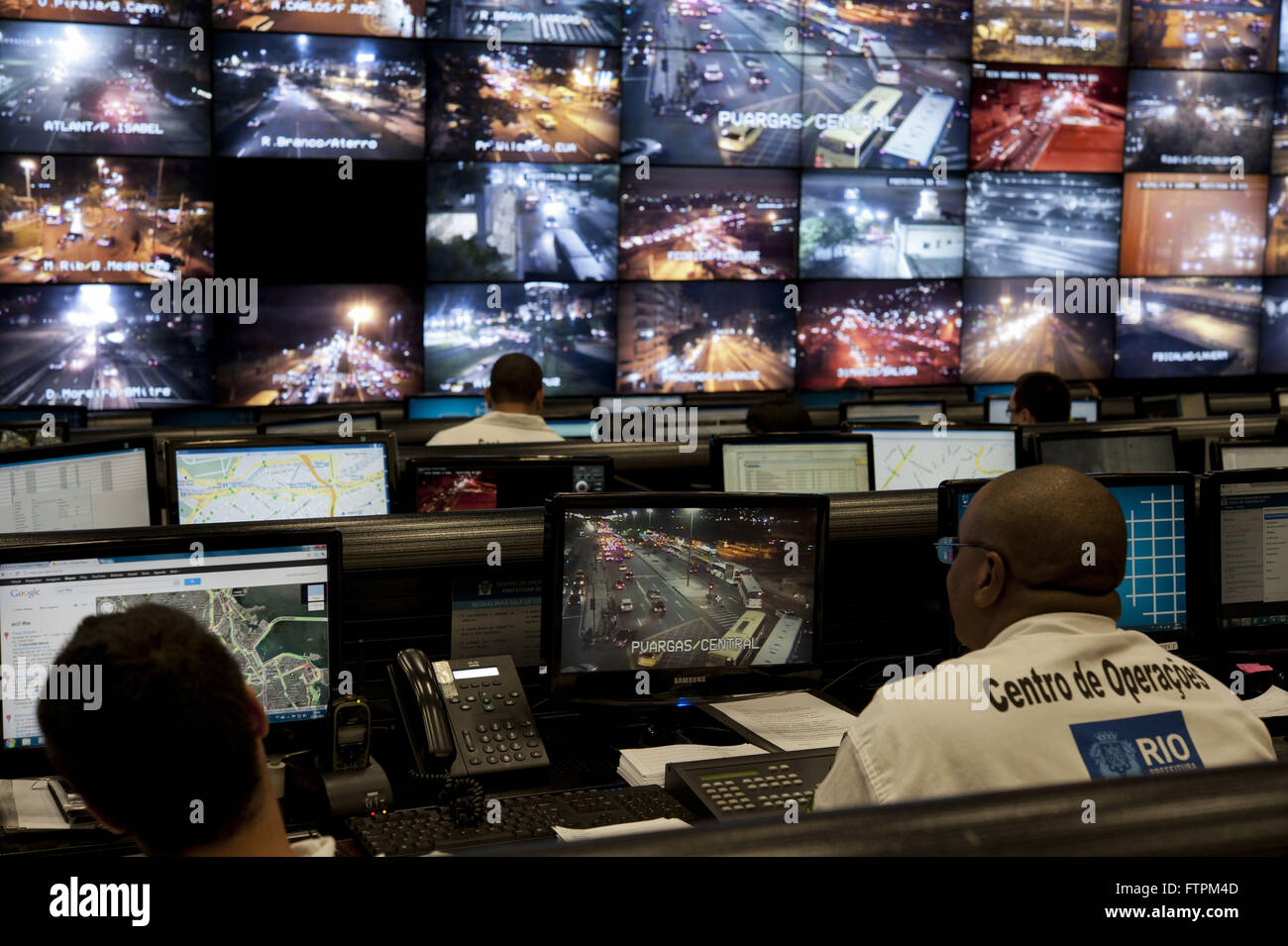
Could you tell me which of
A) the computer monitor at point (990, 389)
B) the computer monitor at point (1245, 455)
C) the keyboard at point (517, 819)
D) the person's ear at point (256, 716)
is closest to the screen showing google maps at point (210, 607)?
the keyboard at point (517, 819)

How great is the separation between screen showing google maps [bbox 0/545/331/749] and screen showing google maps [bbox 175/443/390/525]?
3.67 ft

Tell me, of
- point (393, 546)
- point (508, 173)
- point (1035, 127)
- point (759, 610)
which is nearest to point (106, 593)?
point (393, 546)

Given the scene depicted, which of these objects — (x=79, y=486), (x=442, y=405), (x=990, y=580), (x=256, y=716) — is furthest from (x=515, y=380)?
(x=256, y=716)

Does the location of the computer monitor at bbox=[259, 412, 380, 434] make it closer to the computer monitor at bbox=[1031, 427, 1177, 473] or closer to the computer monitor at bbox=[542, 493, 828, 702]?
the computer monitor at bbox=[542, 493, 828, 702]

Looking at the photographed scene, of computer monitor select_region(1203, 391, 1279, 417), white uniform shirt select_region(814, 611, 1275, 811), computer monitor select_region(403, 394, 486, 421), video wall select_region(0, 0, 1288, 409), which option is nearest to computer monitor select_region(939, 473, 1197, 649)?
white uniform shirt select_region(814, 611, 1275, 811)

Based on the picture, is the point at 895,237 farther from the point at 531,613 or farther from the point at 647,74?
the point at 531,613

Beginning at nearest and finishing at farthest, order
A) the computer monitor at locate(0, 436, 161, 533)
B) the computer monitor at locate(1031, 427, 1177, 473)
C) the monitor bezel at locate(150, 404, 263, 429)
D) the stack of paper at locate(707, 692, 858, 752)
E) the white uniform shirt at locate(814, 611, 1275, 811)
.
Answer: the white uniform shirt at locate(814, 611, 1275, 811) → the stack of paper at locate(707, 692, 858, 752) → the computer monitor at locate(0, 436, 161, 533) → the computer monitor at locate(1031, 427, 1177, 473) → the monitor bezel at locate(150, 404, 263, 429)

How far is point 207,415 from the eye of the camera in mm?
6379

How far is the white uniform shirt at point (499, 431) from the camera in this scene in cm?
437

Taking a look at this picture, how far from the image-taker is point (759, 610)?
235 cm

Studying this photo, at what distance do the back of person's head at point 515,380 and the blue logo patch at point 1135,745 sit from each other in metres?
3.12

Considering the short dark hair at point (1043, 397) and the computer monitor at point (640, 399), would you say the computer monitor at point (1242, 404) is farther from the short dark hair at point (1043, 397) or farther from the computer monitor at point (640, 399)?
the computer monitor at point (640, 399)

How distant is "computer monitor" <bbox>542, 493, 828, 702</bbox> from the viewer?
88.1 inches

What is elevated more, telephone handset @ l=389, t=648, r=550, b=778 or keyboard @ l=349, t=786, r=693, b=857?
telephone handset @ l=389, t=648, r=550, b=778
